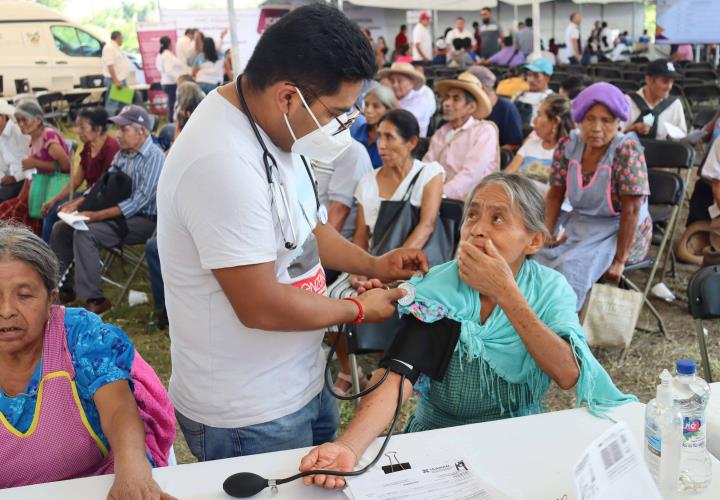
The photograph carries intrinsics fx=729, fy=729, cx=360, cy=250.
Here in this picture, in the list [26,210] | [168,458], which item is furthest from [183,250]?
[26,210]

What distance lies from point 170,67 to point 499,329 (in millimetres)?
11543

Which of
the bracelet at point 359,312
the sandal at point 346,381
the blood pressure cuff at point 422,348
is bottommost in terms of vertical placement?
the sandal at point 346,381

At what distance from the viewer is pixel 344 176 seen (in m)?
3.94

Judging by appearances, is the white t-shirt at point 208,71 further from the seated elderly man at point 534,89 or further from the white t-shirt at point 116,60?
the seated elderly man at point 534,89

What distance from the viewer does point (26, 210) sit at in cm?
585

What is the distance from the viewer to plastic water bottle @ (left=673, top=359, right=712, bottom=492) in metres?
1.38

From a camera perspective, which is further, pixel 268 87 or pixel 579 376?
pixel 579 376

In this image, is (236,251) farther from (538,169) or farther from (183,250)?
(538,169)

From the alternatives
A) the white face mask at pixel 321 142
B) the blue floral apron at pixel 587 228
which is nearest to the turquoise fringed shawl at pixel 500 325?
the white face mask at pixel 321 142

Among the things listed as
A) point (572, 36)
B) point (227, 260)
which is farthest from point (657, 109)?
point (572, 36)

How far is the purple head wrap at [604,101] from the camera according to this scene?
3.63 m

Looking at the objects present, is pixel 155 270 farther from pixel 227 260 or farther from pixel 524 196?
pixel 227 260

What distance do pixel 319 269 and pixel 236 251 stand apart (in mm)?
381

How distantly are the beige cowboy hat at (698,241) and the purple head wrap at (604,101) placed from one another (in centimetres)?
128
